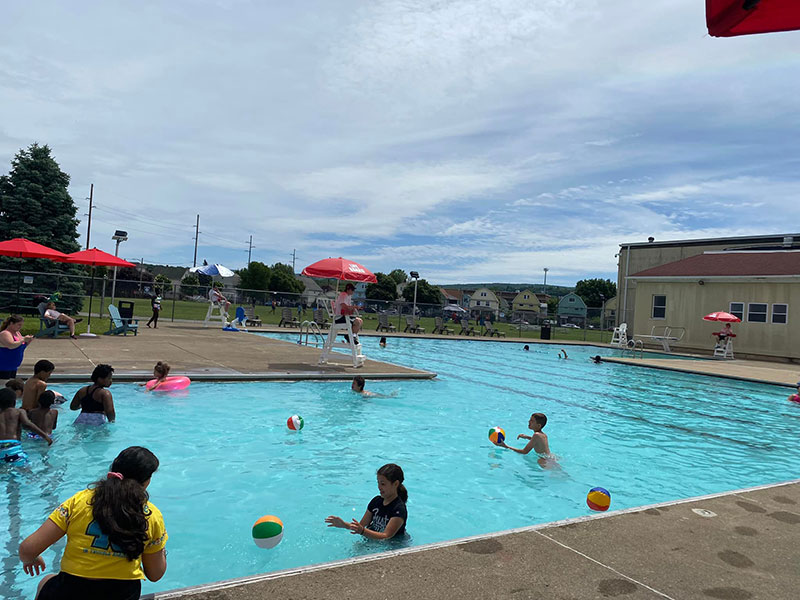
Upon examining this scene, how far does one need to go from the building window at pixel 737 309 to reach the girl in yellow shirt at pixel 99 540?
31.8 m

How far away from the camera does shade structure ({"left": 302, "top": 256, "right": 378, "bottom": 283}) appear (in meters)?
14.2

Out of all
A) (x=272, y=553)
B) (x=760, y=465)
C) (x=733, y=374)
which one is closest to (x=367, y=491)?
(x=272, y=553)

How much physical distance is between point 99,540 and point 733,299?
32.1 metres

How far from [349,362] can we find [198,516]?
10197 millimetres

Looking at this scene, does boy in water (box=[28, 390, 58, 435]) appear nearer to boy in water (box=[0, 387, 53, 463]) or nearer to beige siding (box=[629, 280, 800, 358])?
boy in water (box=[0, 387, 53, 463])

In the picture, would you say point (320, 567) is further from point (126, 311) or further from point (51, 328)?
point (126, 311)

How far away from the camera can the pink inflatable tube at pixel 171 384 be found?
9953 millimetres

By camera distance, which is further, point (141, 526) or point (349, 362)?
point (349, 362)

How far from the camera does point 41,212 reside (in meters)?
29.6

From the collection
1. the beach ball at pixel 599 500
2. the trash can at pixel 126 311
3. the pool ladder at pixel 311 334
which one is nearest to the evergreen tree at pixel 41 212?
the trash can at pixel 126 311

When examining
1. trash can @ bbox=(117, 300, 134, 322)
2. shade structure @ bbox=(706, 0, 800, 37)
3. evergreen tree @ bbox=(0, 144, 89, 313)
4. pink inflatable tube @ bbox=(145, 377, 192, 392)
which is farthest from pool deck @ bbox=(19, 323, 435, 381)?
evergreen tree @ bbox=(0, 144, 89, 313)

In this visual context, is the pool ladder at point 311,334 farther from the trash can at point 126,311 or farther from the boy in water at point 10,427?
the boy in water at point 10,427

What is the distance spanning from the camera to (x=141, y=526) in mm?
2570

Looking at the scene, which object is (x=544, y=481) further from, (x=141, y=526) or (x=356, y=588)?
(x=141, y=526)
